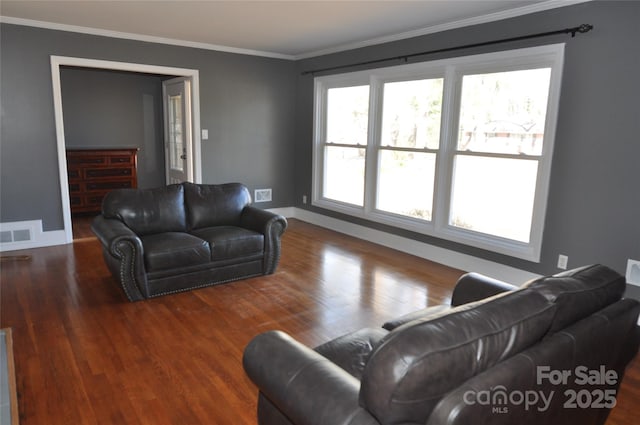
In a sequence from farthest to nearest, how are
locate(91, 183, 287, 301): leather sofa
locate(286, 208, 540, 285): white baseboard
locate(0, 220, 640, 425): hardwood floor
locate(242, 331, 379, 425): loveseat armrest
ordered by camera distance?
locate(286, 208, 540, 285): white baseboard → locate(91, 183, 287, 301): leather sofa → locate(0, 220, 640, 425): hardwood floor → locate(242, 331, 379, 425): loveseat armrest

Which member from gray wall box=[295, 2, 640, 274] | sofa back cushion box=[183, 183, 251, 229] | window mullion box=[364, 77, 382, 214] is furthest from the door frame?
gray wall box=[295, 2, 640, 274]

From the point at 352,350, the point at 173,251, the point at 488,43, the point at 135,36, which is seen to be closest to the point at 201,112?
the point at 135,36

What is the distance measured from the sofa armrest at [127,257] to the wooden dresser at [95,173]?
11.3 ft

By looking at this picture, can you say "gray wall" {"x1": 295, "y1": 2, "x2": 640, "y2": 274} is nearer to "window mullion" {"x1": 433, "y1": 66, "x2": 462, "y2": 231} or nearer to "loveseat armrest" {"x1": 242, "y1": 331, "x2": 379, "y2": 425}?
"window mullion" {"x1": 433, "y1": 66, "x2": 462, "y2": 231}

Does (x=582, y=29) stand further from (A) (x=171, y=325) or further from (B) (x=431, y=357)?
(A) (x=171, y=325)

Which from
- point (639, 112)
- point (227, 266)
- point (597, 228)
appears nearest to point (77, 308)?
point (227, 266)

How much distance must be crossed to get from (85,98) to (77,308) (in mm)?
4628

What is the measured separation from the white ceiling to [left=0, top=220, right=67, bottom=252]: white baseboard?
2.19 metres

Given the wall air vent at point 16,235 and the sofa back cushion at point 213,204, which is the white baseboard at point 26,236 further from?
the sofa back cushion at point 213,204

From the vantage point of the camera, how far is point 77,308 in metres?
3.32

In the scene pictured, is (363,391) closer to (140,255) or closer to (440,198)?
(140,255)

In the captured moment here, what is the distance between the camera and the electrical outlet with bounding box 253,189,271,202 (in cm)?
654

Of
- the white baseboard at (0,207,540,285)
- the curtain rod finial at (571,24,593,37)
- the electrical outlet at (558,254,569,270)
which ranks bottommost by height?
the white baseboard at (0,207,540,285)

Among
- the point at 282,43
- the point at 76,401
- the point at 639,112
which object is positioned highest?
the point at 282,43
